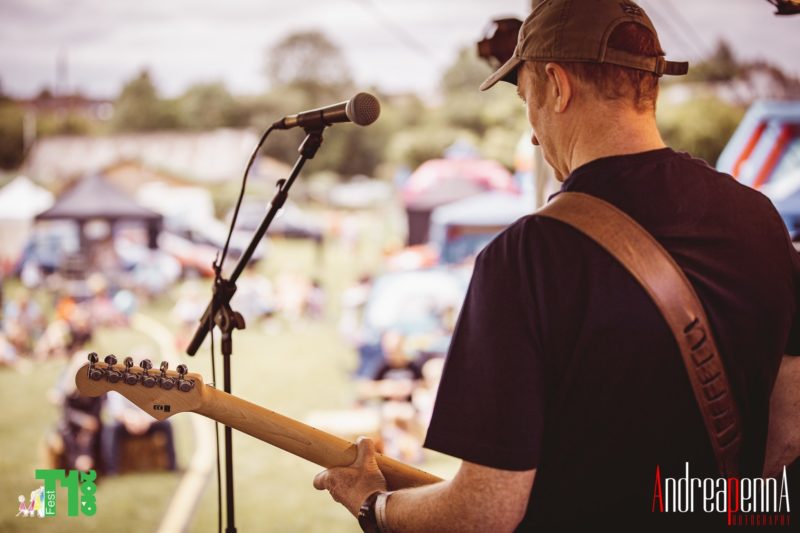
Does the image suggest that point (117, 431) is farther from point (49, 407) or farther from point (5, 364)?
point (5, 364)

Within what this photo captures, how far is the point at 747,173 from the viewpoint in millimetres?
4855

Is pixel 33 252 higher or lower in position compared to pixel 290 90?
lower

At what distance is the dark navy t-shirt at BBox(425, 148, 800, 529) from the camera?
0.97 m

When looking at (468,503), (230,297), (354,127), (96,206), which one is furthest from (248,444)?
(354,127)

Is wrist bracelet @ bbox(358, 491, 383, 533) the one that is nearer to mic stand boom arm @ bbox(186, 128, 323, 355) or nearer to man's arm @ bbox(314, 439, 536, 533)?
man's arm @ bbox(314, 439, 536, 533)

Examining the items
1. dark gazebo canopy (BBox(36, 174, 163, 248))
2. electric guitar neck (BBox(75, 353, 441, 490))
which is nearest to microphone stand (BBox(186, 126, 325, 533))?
electric guitar neck (BBox(75, 353, 441, 490))

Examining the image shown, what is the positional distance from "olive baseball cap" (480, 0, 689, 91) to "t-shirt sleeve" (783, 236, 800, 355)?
37 centimetres

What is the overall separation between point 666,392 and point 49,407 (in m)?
8.18

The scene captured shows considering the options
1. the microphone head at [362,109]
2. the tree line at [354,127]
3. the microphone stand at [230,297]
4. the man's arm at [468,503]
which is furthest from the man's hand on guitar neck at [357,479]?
the tree line at [354,127]

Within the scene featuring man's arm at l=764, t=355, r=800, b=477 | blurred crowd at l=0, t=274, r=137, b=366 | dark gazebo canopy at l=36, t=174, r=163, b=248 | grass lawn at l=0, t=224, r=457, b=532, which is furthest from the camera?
dark gazebo canopy at l=36, t=174, r=163, b=248

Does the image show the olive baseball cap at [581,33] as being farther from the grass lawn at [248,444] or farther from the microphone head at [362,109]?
the grass lawn at [248,444]

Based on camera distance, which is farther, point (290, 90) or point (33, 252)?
point (290, 90)

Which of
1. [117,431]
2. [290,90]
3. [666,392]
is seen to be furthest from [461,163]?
[290,90]

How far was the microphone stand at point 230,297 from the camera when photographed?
1.73 meters
